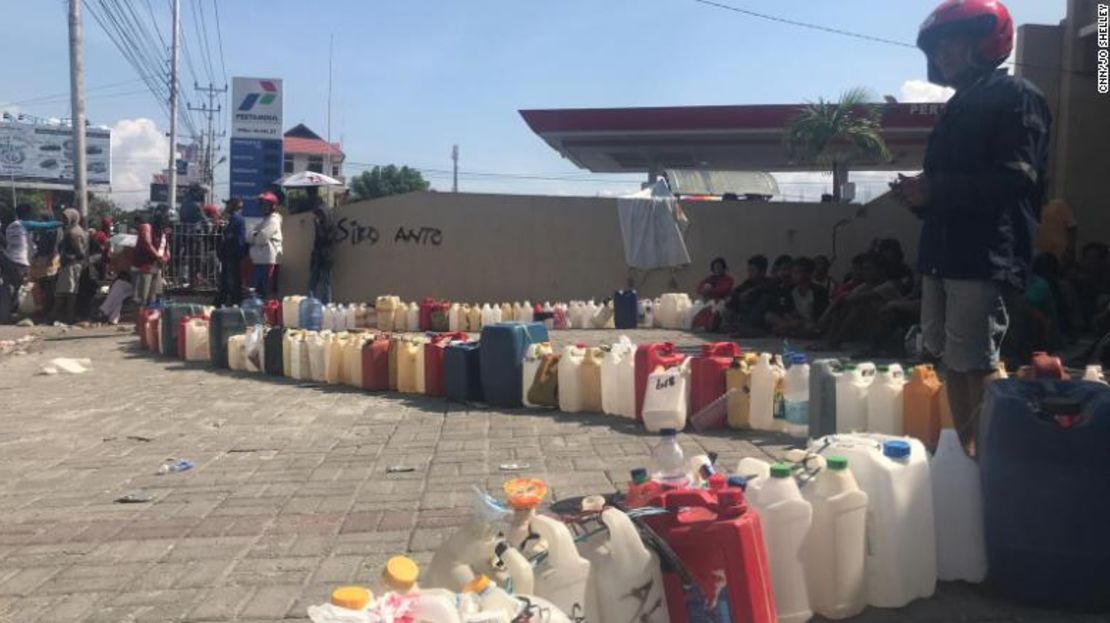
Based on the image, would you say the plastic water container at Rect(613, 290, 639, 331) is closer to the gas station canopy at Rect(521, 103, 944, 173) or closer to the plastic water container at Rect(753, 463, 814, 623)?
the plastic water container at Rect(753, 463, 814, 623)

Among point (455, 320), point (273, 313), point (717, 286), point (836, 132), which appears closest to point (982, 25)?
point (717, 286)

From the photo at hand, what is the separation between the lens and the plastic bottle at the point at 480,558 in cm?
238

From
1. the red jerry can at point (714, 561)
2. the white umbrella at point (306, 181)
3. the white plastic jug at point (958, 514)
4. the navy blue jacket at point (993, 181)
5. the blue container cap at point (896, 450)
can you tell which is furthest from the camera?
the white umbrella at point (306, 181)

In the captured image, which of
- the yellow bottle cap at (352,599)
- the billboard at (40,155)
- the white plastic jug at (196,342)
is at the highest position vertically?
the billboard at (40,155)

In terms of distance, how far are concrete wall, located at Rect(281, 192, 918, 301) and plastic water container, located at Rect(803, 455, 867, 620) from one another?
12.3 m

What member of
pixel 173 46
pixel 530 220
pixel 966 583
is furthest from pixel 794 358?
pixel 173 46

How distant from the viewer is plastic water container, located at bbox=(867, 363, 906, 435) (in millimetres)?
4883

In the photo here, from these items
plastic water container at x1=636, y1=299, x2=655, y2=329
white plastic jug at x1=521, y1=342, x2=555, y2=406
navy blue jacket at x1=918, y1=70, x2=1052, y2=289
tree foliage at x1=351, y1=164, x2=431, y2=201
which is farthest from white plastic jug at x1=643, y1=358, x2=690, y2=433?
tree foliage at x1=351, y1=164, x2=431, y2=201

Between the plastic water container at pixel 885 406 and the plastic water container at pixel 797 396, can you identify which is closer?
the plastic water container at pixel 885 406

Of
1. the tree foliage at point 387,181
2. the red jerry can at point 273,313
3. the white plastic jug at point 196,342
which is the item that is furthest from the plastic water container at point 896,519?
the tree foliage at point 387,181

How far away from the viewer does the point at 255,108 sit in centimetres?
1529

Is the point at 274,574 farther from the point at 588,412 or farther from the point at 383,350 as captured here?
the point at 383,350

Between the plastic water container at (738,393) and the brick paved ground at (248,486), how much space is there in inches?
7.9

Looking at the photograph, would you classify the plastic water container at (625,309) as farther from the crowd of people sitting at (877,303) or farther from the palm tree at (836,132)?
the palm tree at (836,132)
